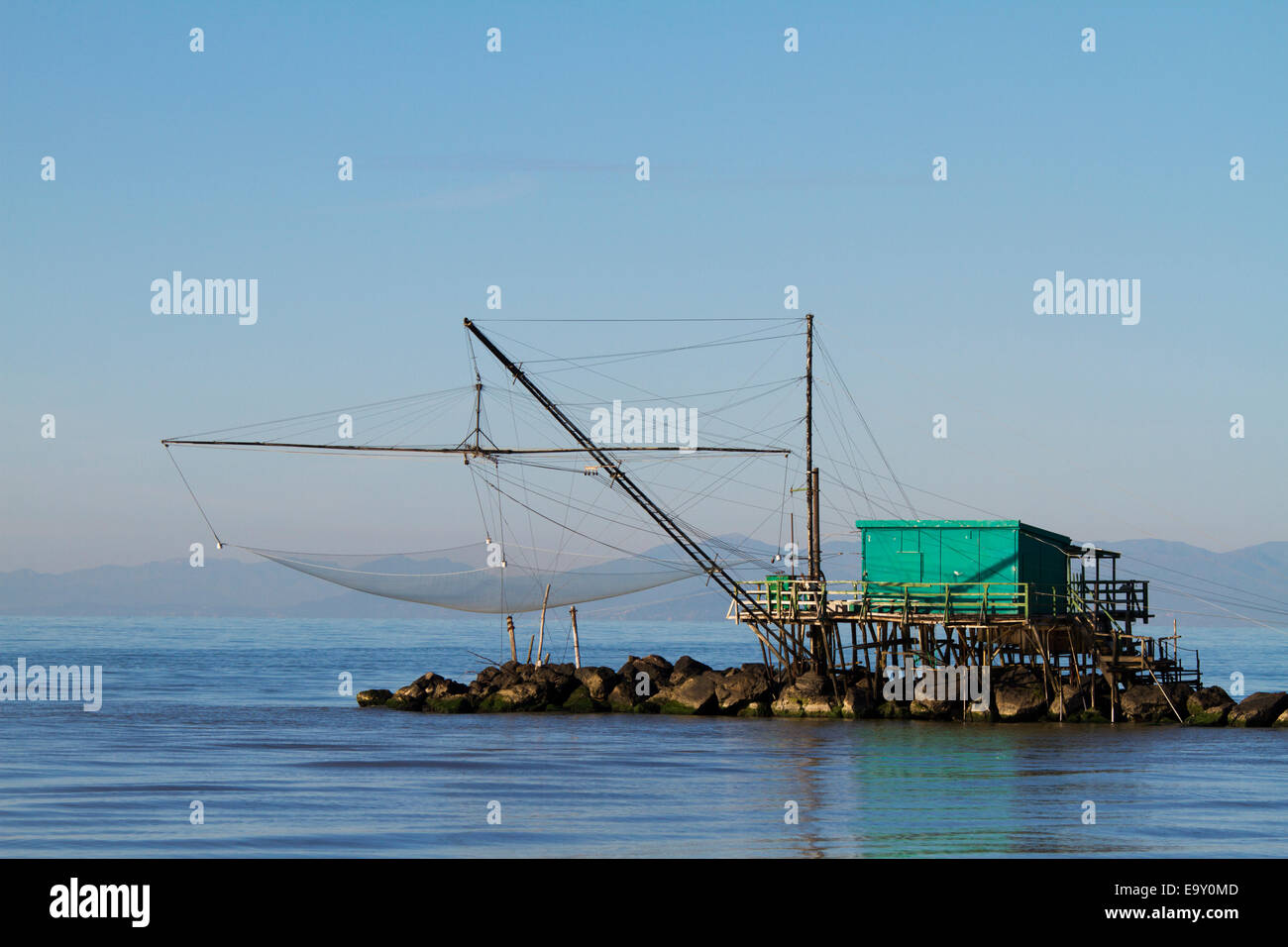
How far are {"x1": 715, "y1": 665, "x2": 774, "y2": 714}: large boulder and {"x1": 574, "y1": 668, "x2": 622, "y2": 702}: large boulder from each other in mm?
3923

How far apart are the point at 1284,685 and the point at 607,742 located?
51186 mm

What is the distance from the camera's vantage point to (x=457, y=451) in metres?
44.3

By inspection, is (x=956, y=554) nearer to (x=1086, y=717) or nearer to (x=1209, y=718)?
(x=1086, y=717)

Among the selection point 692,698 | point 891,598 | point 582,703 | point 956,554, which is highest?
point 956,554

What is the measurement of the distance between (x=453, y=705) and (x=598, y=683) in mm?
5026

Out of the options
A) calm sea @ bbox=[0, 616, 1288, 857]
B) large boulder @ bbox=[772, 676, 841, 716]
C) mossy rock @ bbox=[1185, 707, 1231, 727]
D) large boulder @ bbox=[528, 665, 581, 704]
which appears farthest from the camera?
large boulder @ bbox=[528, 665, 581, 704]

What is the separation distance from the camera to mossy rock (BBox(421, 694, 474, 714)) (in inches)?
1903

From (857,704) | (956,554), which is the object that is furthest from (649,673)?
(956,554)

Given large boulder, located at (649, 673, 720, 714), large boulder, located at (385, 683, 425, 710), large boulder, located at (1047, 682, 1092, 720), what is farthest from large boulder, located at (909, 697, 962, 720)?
large boulder, located at (385, 683, 425, 710)

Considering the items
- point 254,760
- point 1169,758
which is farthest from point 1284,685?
point 254,760

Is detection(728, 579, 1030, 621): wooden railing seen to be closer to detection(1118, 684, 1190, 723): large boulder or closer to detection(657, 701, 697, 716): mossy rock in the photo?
detection(657, 701, 697, 716): mossy rock

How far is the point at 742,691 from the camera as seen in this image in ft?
146
